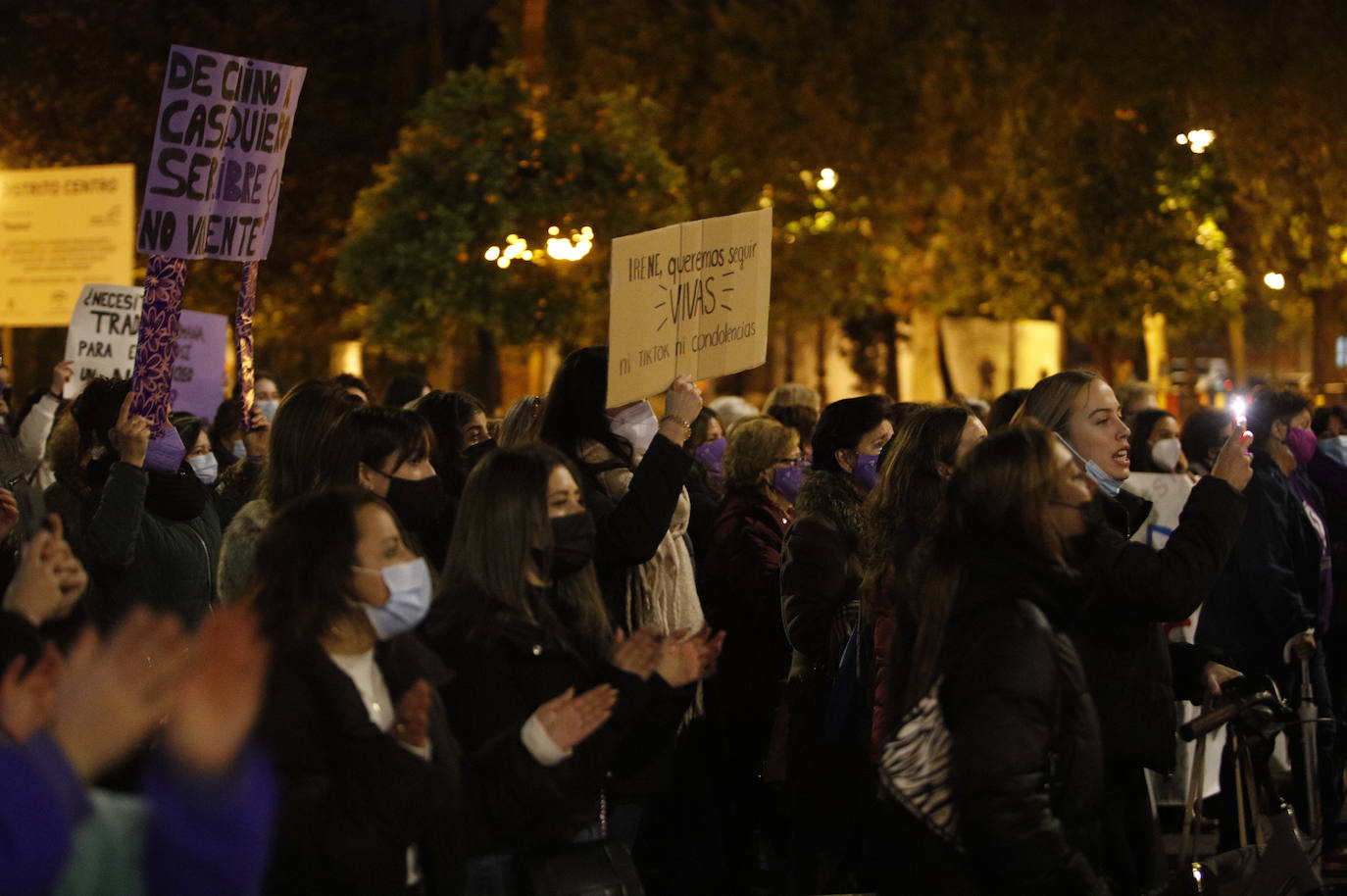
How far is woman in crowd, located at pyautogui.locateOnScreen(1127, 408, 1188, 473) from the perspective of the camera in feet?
30.4

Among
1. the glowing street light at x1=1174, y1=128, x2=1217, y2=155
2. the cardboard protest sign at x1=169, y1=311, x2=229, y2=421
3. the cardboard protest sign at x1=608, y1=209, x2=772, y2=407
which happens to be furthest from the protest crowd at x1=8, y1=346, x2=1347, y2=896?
the glowing street light at x1=1174, y1=128, x2=1217, y2=155

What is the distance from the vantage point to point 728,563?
21.5ft

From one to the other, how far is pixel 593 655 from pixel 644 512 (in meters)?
0.80

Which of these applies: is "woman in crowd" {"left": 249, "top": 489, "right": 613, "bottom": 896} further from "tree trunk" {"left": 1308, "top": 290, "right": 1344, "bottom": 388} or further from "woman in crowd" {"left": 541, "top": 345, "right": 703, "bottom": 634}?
"tree trunk" {"left": 1308, "top": 290, "right": 1344, "bottom": 388}

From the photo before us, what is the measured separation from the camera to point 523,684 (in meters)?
4.04

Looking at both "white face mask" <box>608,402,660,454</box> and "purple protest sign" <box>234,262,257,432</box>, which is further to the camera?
"purple protest sign" <box>234,262,257,432</box>

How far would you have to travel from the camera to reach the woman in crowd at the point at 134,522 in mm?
5633

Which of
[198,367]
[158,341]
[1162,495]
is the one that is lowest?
[1162,495]

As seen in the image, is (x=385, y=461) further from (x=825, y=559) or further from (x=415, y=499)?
(x=825, y=559)

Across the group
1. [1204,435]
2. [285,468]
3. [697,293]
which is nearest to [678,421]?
[697,293]

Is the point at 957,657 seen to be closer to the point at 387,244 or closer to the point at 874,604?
the point at 874,604

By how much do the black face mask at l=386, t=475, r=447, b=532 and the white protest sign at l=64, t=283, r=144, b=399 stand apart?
19.7 ft

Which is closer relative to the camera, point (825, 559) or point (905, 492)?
point (905, 492)

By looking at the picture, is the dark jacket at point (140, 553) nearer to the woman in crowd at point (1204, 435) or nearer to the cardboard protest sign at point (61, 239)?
the woman in crowd at point (1204, 435)
